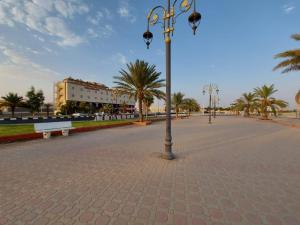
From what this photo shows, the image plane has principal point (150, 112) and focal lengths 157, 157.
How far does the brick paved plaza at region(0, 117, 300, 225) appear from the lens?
8.53ft

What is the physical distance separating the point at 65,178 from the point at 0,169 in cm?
230

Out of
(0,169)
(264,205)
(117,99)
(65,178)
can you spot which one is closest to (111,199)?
(65,178)

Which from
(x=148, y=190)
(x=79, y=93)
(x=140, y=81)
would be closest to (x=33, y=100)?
(x=79, y=93)

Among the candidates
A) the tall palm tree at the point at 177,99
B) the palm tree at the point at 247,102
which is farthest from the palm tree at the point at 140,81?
the palm tree at the point at 247,102

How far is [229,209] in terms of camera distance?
2777 millimetres

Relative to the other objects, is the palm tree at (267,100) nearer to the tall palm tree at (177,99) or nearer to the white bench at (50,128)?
the tall palm tree at (177,99)

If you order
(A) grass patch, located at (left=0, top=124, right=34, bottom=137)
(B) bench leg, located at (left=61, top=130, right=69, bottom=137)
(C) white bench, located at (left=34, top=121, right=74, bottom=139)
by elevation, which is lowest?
(B) bench leg, located at (left=61, top=130, right=69, bottom=137)

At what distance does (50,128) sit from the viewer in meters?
9.70

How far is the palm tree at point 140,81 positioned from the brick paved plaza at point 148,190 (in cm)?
1458

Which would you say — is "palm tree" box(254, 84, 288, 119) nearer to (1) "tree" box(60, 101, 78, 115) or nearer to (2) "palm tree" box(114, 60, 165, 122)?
(2) "palm tree" box(114, 60, 165, 122)

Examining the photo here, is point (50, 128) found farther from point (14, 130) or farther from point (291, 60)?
point (291, 60)

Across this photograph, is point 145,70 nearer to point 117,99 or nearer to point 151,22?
point 151,22

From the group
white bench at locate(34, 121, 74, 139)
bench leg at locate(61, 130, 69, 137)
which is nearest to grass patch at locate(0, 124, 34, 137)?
white bench at locate(34, 121, 74, 139)

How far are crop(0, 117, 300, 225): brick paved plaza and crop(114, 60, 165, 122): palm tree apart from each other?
47.8 feet
